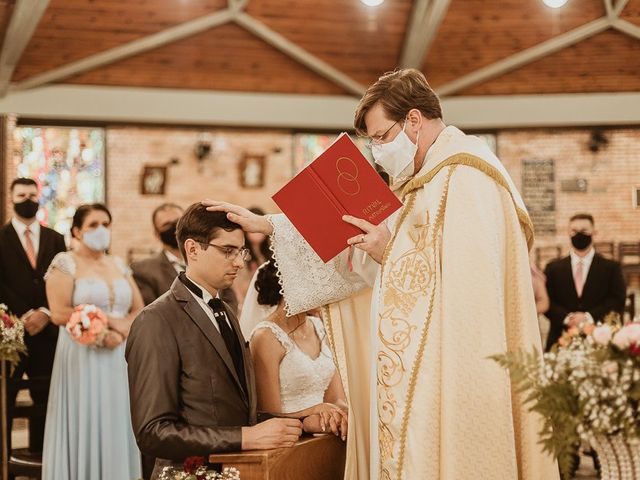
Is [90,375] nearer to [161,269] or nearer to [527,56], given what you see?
[161,269]

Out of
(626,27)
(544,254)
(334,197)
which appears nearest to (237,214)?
(334,197)

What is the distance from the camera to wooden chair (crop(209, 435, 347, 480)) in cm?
289

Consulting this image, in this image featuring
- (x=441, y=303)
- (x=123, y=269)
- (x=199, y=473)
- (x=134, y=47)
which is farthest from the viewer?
(x=134, y=47)

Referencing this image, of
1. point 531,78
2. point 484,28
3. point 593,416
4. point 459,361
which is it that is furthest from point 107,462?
point 531,78

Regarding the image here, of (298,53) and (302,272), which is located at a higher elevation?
(298,53)

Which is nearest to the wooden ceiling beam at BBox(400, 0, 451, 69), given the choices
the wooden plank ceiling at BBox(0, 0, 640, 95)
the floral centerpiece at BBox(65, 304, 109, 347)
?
the wooden plank ceiling at BBox(0, 0, 640, 95)

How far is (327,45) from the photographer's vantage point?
1215 centimetres

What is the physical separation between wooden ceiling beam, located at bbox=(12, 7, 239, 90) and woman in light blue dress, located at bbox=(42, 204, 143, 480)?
18.9 ft

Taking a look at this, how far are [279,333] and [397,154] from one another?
100 centimetres

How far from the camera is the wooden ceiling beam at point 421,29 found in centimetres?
1105

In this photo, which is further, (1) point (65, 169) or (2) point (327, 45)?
(1) point (65, 169)

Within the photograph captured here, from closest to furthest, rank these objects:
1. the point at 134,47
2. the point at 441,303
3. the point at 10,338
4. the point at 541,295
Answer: the point at 441,303, the point at 10,338, the point at 541,295, the point at 134,47

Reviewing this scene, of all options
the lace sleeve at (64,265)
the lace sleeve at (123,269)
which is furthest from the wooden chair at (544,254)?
the lace sleeve at (64,265)

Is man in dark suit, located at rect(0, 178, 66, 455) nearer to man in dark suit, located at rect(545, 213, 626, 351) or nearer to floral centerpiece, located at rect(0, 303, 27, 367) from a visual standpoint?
floral centerpiece, located at rect(0, 303, 27, 367)
